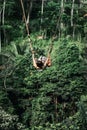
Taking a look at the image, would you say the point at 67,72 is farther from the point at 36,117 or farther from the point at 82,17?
the point at 82,17

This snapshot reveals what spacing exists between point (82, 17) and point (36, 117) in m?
10.4

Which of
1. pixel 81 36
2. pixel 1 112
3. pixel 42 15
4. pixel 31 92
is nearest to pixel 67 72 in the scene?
pixel 31 92

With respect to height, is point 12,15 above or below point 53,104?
above

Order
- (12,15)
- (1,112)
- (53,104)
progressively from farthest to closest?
(12,15) < (53,104) < (1,112)

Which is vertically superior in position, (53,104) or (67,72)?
(67,72)

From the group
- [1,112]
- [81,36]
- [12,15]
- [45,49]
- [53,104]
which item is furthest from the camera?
[12,15]

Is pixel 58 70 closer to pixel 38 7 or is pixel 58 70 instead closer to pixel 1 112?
pixel 1 112

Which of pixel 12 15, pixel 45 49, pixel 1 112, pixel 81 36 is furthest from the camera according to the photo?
pixel 12 15

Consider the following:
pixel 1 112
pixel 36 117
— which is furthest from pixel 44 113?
pixel 1 112

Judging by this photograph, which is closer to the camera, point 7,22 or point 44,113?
point 44,113

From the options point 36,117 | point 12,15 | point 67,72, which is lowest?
point 36,117

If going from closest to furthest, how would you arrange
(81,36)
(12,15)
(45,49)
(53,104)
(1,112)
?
(1,112) → (53,104) → (45,49) → (81,36) → (12,15)

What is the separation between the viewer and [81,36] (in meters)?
28.6

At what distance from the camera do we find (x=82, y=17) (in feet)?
97.0
